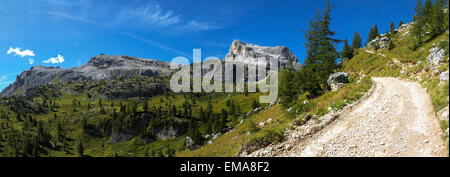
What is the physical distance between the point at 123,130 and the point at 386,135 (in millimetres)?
185264

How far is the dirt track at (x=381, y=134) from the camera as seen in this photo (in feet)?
35.1

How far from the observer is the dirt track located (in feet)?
35.1

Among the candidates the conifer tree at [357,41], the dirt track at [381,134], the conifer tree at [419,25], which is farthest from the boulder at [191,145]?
the conifer tree at [357,41]

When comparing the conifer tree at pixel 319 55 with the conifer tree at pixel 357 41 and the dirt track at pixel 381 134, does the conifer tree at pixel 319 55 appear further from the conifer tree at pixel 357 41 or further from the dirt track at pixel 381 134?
the conifer tree at pixel 357 41

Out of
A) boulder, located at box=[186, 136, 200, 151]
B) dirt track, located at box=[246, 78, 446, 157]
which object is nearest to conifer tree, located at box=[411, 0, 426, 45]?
dirt track, located at box=[246, 78, 446, 157]

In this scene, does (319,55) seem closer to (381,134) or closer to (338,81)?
(338,81)

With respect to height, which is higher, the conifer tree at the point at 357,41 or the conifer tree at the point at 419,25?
the conifer tree at the point at 357,41

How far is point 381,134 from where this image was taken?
12641mm

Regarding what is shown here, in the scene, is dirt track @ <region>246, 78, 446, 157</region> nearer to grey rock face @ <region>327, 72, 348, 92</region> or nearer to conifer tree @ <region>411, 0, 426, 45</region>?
grey rock face @ <region>327, 72, 348, 92</region>

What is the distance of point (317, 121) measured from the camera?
1712 cm

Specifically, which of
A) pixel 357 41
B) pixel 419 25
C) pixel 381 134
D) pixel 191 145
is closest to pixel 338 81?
pixel 381 134

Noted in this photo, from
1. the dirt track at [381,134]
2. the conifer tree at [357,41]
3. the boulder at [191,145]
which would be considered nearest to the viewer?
the dirt track at [381,134]

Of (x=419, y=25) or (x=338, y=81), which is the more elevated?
(x=419, y=25)
